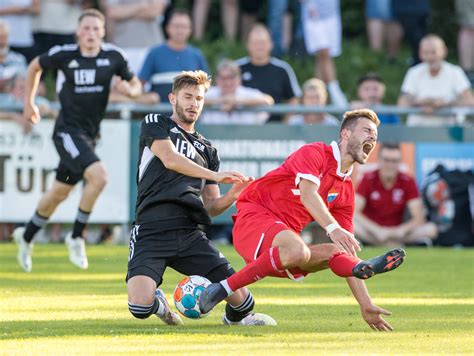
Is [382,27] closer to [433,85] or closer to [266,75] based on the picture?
[433,85]

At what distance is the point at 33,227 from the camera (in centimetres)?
1363

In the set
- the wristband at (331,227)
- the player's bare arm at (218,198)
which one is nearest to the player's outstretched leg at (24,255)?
the player's bare arm at (218,198)

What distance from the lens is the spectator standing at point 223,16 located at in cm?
2125

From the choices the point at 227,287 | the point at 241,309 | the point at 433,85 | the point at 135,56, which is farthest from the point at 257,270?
the point at 135,56

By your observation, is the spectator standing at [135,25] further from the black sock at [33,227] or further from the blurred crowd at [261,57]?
the black sock at [33,227]

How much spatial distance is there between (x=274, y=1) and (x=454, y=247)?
5.41 metres

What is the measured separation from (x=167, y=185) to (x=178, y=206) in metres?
0.17

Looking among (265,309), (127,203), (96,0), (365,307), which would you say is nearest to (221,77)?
(127,203)

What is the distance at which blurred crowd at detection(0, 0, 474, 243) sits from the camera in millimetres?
17125

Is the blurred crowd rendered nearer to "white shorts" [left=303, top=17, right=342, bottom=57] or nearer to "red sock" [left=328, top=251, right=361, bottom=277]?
"white shorts" [left=303, top=17, right=342, bottom=57]

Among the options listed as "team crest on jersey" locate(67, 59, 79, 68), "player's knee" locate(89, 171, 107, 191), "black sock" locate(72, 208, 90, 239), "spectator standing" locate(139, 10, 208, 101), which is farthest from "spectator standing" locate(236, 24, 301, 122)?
"player's knee" locate(89, 171, 107, 191)

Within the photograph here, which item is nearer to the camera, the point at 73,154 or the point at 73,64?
the point at 73,154

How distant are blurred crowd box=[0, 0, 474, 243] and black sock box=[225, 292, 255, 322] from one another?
26.8 ft

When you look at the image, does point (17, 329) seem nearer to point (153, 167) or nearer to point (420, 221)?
point (153, 167)
